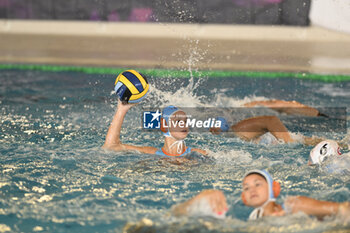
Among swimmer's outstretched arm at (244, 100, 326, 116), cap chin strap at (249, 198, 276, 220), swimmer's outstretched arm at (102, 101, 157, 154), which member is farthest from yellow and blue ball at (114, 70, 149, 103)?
swimmer's outstretched arm at (244, 100, 326, 116)

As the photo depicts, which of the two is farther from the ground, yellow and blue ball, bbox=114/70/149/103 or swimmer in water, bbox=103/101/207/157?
yellow and blue ball, bbox=114/70/149/103

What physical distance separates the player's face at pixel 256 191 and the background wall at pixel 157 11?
8.87m

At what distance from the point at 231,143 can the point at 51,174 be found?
175cm

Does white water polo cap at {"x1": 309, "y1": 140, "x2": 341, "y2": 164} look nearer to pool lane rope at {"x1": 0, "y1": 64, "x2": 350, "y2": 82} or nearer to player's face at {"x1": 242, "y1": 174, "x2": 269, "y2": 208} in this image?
player's face at {"x1": 242, "y1": 174, "x2": 269, "y2": 208}

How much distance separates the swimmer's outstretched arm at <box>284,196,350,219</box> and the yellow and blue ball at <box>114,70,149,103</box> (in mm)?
1550

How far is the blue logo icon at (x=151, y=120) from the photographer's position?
4.86m

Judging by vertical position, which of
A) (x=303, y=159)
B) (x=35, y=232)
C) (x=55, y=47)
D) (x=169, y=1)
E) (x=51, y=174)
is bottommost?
(x=35, y=232)

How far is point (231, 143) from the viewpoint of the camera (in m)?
4.51

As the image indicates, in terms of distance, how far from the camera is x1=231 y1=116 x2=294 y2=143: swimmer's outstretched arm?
4418 millimetres

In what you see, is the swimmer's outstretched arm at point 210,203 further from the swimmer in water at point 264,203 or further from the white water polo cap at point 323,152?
the white water polo cap at point 323,152

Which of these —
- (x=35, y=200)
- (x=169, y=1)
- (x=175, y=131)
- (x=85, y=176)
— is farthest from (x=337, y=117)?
(x=169, y=1)

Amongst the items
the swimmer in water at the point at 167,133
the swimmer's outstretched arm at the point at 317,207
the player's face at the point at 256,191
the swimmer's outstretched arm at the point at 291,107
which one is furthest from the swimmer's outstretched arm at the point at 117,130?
the swimmer's outstretched arm at the point at 291,107

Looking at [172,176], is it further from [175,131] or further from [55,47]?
[55,47]

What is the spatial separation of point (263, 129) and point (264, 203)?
168cm
